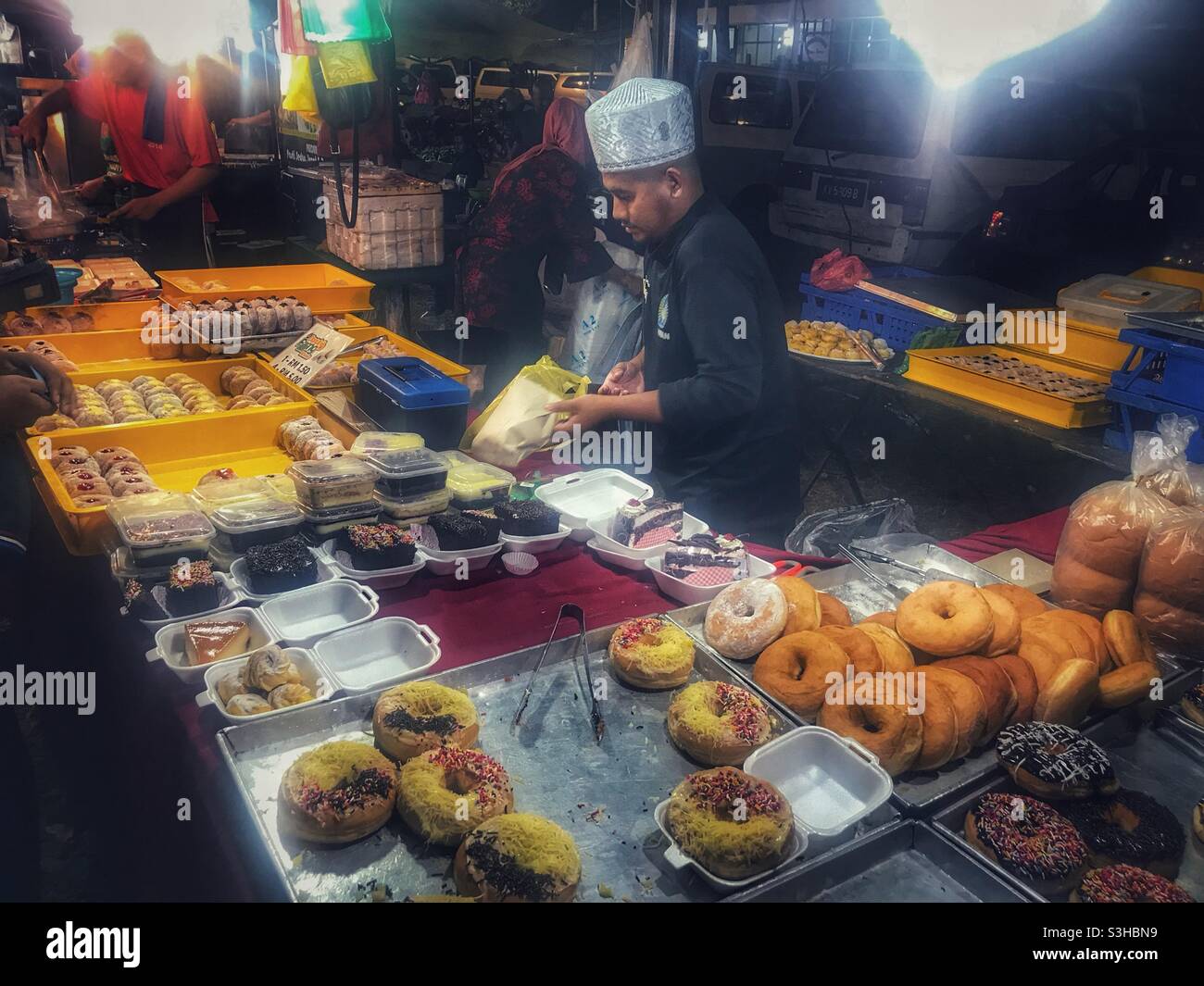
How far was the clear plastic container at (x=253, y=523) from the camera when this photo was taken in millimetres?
2357

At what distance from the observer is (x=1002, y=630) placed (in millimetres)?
2031

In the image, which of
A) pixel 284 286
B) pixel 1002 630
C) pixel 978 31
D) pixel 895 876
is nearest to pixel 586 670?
pixel 895 876

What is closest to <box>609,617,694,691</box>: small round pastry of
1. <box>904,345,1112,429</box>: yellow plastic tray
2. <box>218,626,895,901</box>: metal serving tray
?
<box>218,626,895,901</box>: metal serving tray

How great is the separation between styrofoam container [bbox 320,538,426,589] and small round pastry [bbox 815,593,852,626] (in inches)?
43.5

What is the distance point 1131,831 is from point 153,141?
23.9 ft

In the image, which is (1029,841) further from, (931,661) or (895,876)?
(931,661)

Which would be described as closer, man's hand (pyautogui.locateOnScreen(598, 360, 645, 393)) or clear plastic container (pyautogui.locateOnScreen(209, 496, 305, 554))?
clear plastic container (pyautogui.locateOnScreen(209, 496, 305, 554))

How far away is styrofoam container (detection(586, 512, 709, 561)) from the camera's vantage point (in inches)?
102

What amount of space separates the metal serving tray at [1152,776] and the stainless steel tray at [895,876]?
1.5 inches

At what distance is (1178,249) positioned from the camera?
4508mm

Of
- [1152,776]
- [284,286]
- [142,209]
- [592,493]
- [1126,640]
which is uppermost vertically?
[142,209]

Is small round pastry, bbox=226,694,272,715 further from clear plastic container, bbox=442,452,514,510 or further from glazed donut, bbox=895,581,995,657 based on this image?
glazed donut, bbox=895,581,995,657

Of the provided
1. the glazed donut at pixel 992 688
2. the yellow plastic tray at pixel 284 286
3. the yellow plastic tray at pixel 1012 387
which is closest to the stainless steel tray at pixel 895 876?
the glazed donut at pixel 992 688
